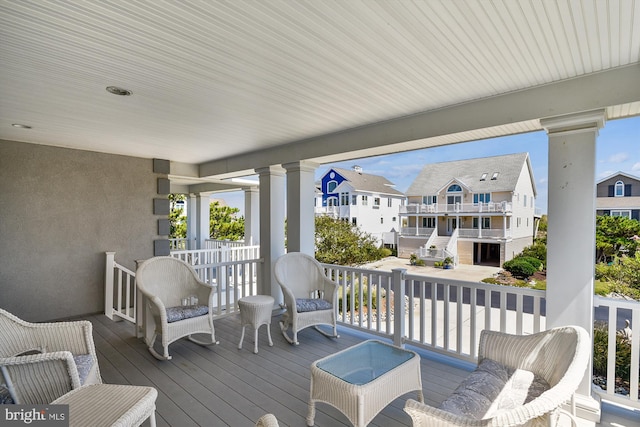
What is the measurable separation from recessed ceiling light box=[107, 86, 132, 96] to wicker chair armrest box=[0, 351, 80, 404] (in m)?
2.12

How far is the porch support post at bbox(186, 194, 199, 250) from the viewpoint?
948 cm

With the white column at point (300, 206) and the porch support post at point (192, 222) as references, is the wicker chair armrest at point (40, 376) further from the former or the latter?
the porch support post at point (192, 222)

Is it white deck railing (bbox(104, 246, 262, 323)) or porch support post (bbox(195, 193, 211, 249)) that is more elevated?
porch support post (bbox(195, 193, 211, 249))

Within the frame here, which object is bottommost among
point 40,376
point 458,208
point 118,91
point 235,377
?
point 235,377

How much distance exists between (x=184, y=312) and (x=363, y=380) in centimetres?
233

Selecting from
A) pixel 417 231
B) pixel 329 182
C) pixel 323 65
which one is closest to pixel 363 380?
pixel 323 65

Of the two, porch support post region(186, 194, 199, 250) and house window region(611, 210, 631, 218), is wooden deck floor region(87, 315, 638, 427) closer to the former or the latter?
house window region(611, 210, 631, 218)

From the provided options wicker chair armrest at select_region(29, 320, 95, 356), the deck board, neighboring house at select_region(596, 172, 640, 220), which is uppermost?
neighboring house at select_region(596, 172, 640, 220)

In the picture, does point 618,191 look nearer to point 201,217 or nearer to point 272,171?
point 272,171

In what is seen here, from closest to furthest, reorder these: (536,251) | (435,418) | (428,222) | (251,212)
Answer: (435,418), (536,251), (428,222), (251,212)

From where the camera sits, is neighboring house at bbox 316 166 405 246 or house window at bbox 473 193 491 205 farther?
neighboring house at bbox 316 166 405 246

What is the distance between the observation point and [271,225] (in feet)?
17.1

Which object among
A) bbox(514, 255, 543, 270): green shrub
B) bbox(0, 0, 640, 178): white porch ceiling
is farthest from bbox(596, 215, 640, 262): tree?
bbox(0, 0, 640, 178): white porch ceiling

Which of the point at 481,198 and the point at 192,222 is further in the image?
the point at 192,222
